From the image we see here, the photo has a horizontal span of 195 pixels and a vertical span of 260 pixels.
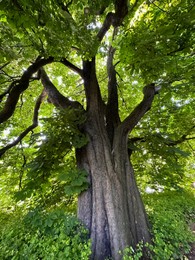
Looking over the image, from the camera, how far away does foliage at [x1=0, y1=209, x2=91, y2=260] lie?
2637 millimetres

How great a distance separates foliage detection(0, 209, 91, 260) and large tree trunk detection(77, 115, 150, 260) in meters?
0.32

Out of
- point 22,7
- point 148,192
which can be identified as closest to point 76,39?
point 22,7

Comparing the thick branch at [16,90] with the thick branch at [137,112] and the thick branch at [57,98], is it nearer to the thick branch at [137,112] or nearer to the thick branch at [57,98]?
the thick branch at [57,98]

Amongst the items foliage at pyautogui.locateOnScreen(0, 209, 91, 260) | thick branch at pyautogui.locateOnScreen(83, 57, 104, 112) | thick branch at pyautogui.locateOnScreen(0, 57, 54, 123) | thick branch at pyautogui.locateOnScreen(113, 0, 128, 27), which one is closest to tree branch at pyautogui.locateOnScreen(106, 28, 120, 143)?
thick branch at pyautogui.locateOnScreen(83, 57, 104, 112)

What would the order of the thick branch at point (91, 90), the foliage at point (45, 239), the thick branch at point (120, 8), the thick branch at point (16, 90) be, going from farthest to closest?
the thick branch at point (91, 90)
the thick branch at point (16, 90)
the thick branch at point (120, 8)
the foliage at point (45, 239)

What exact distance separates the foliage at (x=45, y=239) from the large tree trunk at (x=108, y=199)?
1.04ft

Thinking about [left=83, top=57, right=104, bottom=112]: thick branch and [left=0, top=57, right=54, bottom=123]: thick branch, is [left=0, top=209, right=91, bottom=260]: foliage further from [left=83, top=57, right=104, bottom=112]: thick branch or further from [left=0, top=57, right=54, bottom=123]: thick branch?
[left=83, top=57, right=104, bottom=112]: thick branch

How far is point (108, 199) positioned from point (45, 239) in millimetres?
1234

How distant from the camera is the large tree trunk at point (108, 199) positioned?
3070 mm

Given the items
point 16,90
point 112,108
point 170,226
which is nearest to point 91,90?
point 112,108

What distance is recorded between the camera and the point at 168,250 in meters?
3.14

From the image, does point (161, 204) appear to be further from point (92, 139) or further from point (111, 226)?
point (92, 139)

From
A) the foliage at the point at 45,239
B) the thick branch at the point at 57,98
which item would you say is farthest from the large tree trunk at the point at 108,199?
the thick branch at the point at 57,98

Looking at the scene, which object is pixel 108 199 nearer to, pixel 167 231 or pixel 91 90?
pixel 167 231
